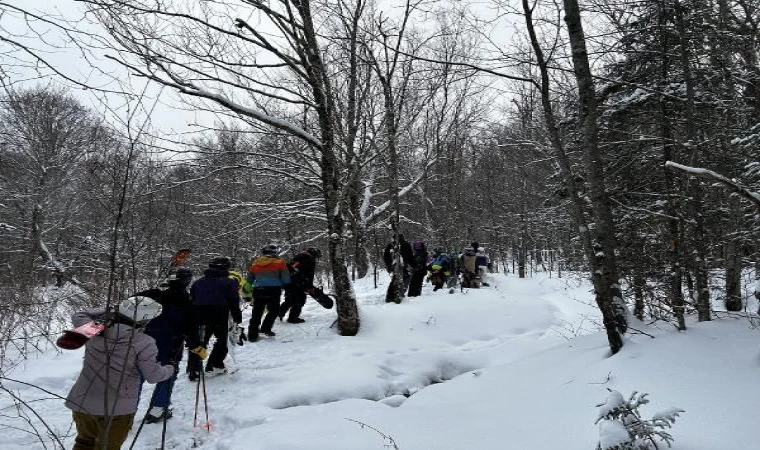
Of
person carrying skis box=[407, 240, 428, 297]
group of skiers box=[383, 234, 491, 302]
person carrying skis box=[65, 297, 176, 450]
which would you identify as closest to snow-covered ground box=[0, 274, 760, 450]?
person carrying skis box=[65, 297, 176, 450]

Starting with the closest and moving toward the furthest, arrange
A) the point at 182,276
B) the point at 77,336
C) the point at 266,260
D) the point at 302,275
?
the point at 77,336, the point at 182,276, the point at 266,260, the point at 302,275

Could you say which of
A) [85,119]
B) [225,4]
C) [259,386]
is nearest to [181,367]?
[259,386]

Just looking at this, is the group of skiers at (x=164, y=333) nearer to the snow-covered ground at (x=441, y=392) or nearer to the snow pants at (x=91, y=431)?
the snow pants at (x=91, y=431)

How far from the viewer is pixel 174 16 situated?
689 centimetres

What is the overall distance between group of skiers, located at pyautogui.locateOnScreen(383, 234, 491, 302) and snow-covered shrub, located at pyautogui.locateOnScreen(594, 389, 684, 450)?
865 centimetres

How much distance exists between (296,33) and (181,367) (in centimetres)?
579

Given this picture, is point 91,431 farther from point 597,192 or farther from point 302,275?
point 302,275

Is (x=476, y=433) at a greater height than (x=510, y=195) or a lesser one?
lesser

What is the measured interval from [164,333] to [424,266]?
30.3ft

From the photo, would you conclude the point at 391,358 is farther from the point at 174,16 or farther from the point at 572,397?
the point at 174,16

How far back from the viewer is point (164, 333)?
5367 mm

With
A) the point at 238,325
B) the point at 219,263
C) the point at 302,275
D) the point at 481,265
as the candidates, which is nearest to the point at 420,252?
the point at 481,265

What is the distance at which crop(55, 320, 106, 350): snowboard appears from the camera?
10.7 feet

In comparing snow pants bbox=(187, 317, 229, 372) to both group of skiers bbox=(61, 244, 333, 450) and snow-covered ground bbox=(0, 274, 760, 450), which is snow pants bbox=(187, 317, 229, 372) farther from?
snow-covered ground bbox=(0, 274, 760, 450)
